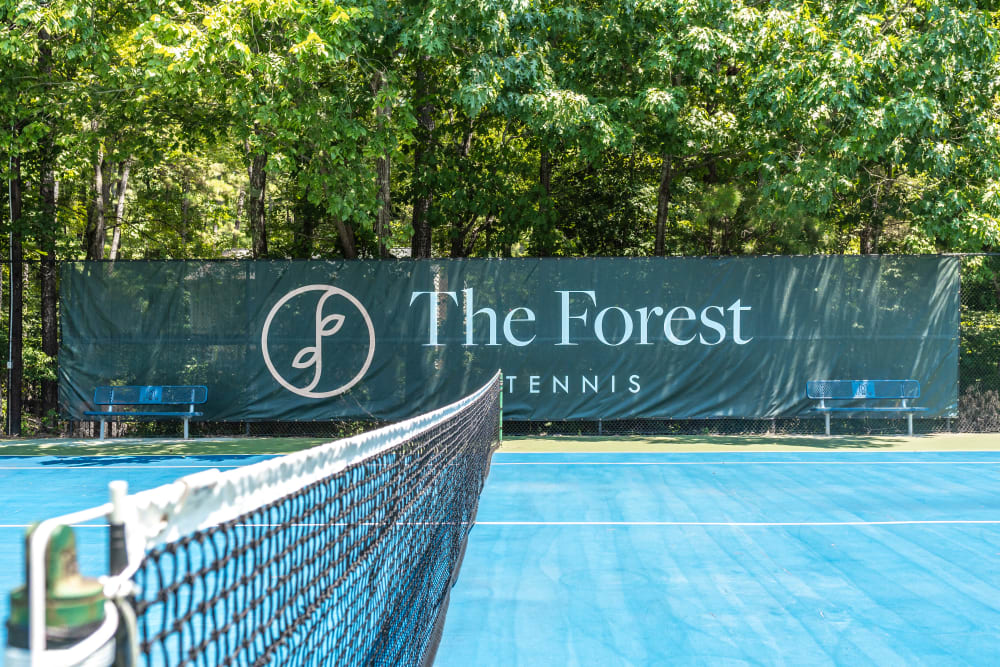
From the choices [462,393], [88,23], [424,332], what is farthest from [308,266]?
[88,23]

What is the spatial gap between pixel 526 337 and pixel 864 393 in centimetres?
481

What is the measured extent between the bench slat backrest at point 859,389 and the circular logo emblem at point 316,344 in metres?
6.32

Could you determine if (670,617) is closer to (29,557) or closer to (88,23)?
(29,557)

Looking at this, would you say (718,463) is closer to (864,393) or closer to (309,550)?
(864,393)

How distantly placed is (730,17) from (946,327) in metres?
5.31

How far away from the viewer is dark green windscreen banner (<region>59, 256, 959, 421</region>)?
13086mm

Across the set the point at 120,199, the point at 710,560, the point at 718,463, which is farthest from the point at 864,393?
the point at 120,199

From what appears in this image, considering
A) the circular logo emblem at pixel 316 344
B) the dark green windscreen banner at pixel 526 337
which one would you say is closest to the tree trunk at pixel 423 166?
the dark green windscreen banner at pixel 526 337

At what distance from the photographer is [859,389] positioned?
12945 millimetres

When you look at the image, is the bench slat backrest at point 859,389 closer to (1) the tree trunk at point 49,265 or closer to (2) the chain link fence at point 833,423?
(2) the chain link fence at point 833,423

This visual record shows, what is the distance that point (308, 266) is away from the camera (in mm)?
13250

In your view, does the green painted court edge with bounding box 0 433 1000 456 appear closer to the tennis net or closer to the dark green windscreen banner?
the dark green windscreen banner

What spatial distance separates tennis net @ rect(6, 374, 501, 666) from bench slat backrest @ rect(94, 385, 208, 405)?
6028 millimetres

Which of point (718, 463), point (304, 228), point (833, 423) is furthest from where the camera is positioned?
point (304, 228)
